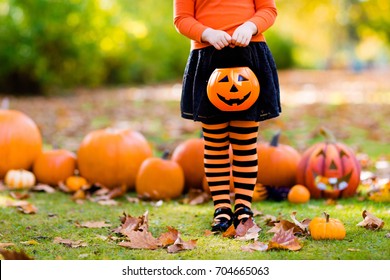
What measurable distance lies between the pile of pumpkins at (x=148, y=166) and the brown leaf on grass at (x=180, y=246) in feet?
3.97

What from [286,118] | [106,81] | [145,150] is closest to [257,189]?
[145,150]

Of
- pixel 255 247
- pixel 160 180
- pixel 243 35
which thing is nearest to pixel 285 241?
pixel 255 247

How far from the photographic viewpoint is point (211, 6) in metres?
3.06

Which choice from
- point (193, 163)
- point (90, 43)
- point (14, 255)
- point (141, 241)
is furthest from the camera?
point (90, 43)

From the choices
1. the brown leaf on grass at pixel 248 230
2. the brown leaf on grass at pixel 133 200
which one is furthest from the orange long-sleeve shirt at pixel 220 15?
the brown leaf on grass at pixel 133 200

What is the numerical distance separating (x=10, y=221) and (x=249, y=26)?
162 centimetres

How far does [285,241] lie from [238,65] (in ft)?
2.83

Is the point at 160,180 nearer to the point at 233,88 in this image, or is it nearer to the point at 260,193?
the point at 260,193

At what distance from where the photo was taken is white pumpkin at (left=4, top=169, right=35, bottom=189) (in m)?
4.29

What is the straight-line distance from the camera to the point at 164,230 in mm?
3156

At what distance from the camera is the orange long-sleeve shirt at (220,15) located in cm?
301

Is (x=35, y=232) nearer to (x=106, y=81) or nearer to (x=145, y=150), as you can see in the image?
(x=145, y=150)

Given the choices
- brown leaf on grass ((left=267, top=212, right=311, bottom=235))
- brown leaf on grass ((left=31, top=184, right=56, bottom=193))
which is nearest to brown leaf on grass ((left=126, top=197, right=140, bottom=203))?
brown leaf on grass ((left=31, top=184, right=56, bottom=193))
